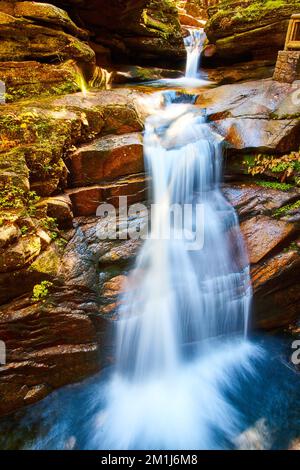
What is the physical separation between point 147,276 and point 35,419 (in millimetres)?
2484

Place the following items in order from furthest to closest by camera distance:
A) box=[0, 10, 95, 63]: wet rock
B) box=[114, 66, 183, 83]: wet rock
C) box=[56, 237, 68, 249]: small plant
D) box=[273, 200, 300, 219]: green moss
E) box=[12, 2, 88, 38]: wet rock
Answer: box=[114, 66, 183, 83]: wet rock < box=[12, 2, 88, 38]: wet rock < box=[0, 10, 95, 63]: wet rock < box=[273, 200, 300, 219]: green moss < box=[56, 237, 68, 249]: small plant

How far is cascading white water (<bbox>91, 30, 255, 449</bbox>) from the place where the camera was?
3977 mm

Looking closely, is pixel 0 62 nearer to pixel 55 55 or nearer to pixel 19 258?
pixel 55 55

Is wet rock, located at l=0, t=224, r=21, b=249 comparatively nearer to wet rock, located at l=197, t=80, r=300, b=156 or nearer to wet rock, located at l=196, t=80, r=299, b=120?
wet rock, located at l=197, t=80, r=300, b=156

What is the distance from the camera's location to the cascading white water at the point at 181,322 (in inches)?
157

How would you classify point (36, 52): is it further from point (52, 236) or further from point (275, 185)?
point (275, 185)

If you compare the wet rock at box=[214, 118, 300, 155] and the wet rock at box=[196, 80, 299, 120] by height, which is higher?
the wet rock at box=[196, 80, 299, 120]

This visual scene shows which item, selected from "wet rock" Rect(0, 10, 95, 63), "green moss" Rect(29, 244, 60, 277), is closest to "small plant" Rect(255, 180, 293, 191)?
"green moss" Rect(29, 244, 60, 277)

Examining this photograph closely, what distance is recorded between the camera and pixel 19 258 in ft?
12.6

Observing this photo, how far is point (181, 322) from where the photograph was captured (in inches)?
188

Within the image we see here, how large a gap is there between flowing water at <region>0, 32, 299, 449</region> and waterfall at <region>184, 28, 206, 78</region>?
6824mm

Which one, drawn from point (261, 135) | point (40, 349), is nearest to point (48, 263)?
point (40, 349)

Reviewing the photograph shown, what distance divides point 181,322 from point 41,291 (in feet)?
7.29

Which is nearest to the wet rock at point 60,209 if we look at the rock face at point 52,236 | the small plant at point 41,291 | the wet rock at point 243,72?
the rock face at point 52,236
